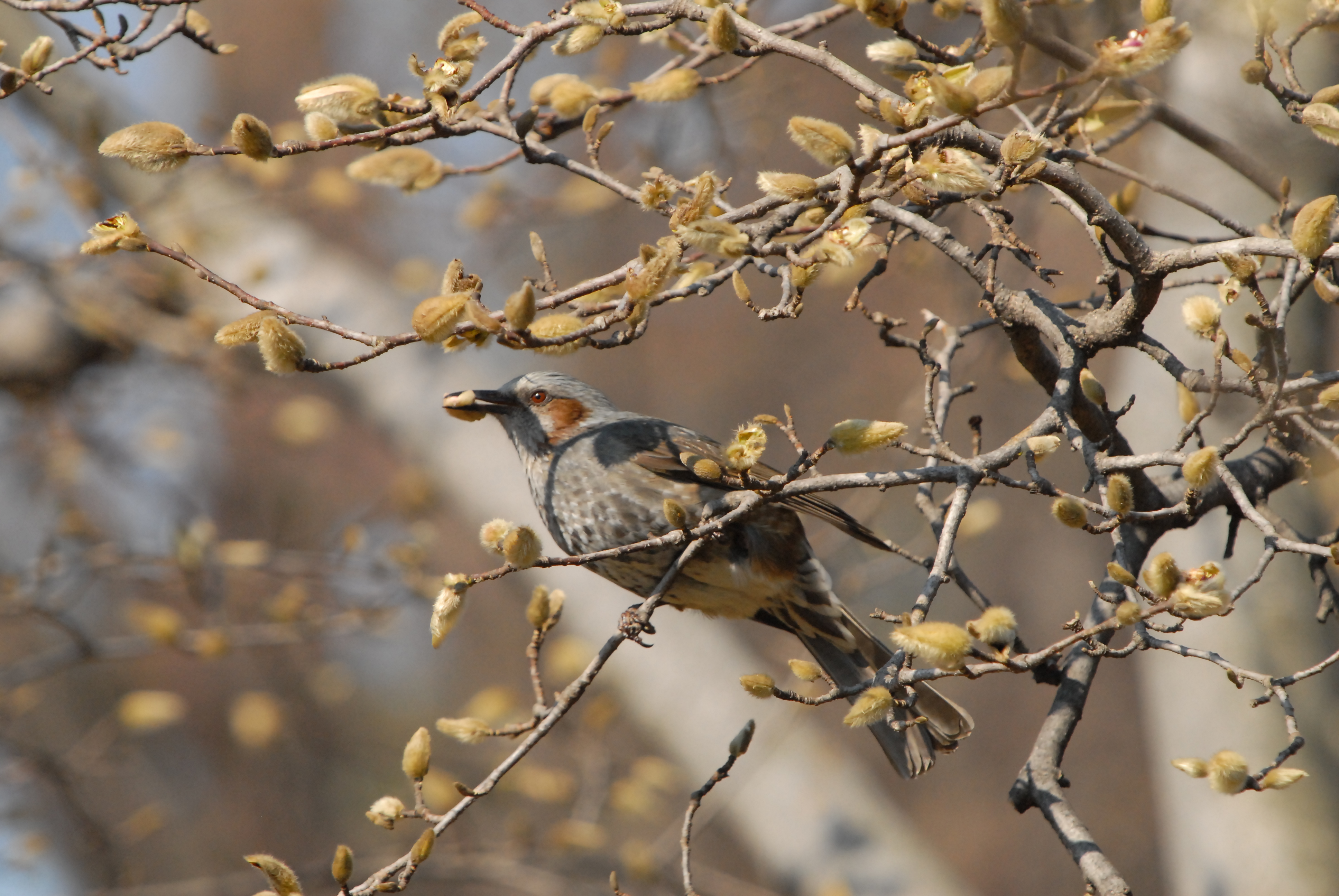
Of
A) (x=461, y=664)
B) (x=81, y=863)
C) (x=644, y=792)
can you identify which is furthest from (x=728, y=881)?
(x=461, y=664)

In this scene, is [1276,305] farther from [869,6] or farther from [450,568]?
[450,568]

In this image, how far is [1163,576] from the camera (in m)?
1.56

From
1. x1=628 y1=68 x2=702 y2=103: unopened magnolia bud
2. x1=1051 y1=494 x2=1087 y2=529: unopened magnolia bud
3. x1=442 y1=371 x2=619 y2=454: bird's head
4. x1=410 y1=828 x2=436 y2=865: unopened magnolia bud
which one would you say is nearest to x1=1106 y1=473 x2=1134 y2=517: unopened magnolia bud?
x1=1051 y1=494 x2=1087 y2=529: unopened magnolia bud

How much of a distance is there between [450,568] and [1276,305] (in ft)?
51.6

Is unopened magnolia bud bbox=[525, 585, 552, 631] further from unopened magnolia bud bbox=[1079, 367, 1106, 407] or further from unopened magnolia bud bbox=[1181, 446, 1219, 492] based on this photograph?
unopened magnolia bud bbox=[1181, 446, 1219, 492]

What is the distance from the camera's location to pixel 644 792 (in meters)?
4.58

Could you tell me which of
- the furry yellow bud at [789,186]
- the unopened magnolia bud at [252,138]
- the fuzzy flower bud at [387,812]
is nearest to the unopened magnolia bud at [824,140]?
the furry yellow bud at [789,186]

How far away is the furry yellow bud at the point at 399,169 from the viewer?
2.20m

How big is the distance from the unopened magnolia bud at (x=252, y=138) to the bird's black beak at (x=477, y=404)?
1.99 ft

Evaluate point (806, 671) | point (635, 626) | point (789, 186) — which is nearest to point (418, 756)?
point (635, 626)

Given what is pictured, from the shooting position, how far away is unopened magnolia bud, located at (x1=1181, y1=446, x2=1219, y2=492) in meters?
1.56

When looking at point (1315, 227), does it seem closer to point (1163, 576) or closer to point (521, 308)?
point (1163, 576)

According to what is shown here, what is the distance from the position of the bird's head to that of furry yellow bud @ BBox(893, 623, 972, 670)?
1918 millimetres

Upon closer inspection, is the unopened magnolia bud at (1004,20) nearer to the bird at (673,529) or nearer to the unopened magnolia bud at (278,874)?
the bird at (673,529)
